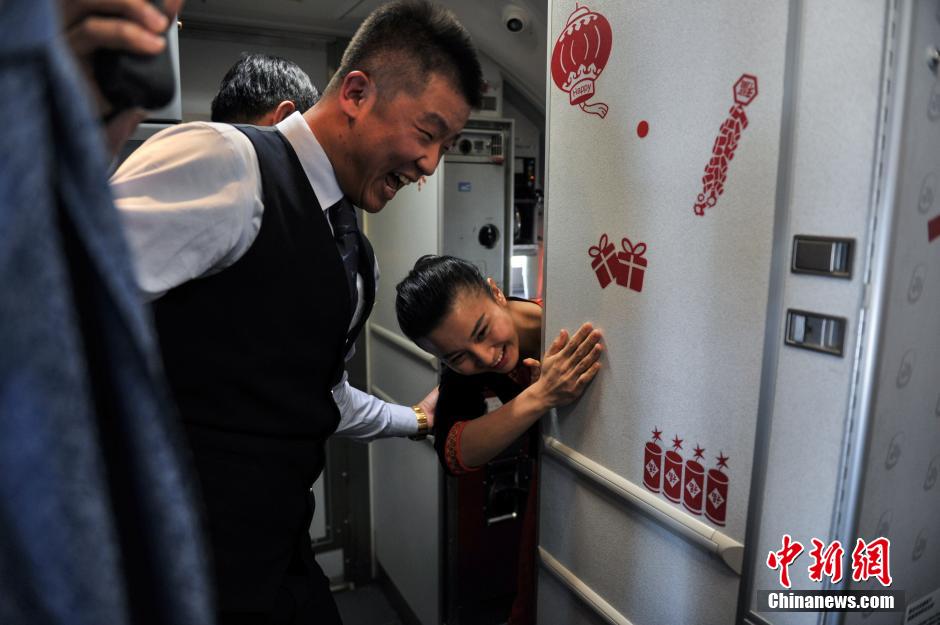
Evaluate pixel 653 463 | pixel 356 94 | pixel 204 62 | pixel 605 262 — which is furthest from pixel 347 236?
pixel 204 62

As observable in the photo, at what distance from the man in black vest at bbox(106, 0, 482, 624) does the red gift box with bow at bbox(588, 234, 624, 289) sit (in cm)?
43

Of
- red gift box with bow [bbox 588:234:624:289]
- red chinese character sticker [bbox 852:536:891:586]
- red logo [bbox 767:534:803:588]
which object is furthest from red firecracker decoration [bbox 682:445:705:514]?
red gift box with bow [bbox 588:234:624:289]

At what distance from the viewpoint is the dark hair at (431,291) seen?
1.88m

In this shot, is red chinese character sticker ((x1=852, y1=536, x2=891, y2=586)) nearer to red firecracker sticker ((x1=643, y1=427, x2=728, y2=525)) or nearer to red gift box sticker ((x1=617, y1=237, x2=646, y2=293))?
red firecracker sticker ((x1=643, y1=427, x2=728, y2=525))

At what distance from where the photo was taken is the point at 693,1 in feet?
3.89

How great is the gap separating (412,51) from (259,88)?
870 mm

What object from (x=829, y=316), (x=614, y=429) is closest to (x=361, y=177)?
(x=614, y=429)

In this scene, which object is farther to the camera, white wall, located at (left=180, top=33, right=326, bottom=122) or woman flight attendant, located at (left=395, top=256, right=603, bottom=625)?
white wall, located at (left=180, top=33, right=326, bottom=122)

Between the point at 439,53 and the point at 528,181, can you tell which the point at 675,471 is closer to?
the point at 439,53

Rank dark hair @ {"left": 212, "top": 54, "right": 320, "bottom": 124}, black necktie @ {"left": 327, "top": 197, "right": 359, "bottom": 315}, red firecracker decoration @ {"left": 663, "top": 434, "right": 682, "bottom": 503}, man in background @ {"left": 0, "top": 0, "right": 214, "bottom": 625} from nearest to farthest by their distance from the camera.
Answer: man in background @ {"left": 0, "top": 0, "right": 214, "bottom": 625}, red firecracker decoration @ {"left": 663, "top": 434, "right": 682, "bottom": 503}, black necktie @ {"left": 327, "top": 197, "right": 359, "bottom": 315}, dark hair @ {"left": 212, "top": 54, "right": 320, "bottom": 124}

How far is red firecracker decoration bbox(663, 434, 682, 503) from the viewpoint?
131 cm

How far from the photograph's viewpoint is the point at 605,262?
1490 mm

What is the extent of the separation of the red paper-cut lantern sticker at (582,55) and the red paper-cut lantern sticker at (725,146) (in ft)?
1.17

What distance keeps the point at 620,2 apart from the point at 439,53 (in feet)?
1.33
